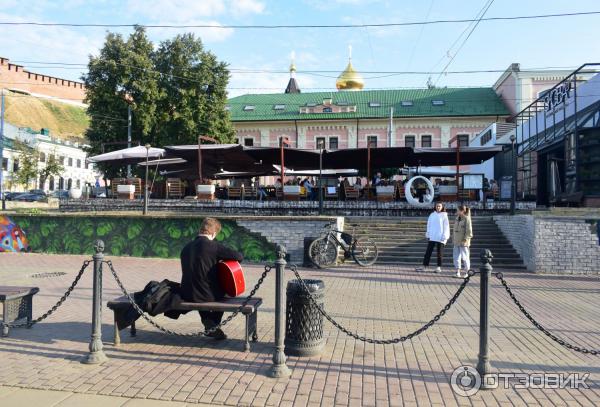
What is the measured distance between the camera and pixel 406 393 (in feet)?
13.2

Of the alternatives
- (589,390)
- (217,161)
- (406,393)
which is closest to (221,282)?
(406,393)

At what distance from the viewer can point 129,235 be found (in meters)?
14.2

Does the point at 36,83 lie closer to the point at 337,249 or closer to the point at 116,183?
the point at 116,183

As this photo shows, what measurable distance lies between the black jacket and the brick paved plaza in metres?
0.63

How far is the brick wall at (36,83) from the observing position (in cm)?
8106

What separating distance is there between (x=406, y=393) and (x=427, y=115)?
45773 millimetres

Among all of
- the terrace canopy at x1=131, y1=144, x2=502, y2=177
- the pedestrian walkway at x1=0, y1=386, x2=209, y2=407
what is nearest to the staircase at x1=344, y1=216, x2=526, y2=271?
the terrace canopy at x1=131, y1=144, x2=502, y2=177

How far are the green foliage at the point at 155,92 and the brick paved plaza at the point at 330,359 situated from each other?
952 inches

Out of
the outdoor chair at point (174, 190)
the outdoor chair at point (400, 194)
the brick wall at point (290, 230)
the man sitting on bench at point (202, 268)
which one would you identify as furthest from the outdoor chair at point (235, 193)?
the man sitting on bench at point (202, 268)

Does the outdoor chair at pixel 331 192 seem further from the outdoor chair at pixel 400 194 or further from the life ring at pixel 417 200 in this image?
the life ring at pixel 417 200

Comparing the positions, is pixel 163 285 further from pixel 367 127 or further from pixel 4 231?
pixel 367 127

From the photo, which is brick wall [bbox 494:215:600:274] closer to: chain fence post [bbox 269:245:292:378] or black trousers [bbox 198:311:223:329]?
black trousers [bbox 198:311:223:329]

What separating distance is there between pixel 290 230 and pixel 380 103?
39.8 meters

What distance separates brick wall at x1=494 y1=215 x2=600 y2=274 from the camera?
453 inches
